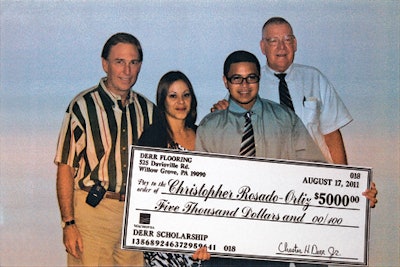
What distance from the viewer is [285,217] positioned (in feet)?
10.8

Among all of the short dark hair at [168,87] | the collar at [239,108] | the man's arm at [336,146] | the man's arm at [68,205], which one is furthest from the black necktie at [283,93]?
the man's arm at [68,205]

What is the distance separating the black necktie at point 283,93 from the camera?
3399mm

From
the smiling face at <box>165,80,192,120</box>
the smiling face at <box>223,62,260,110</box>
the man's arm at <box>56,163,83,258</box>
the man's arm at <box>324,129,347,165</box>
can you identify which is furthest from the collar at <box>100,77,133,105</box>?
the man's arm at <box>324,129,347,165</box>

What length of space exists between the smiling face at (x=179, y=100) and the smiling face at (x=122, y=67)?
192 mm

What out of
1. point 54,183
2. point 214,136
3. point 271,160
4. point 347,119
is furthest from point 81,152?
point 347,119

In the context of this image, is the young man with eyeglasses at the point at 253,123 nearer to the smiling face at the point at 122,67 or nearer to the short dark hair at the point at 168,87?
the short dark hair at the point at 168,87

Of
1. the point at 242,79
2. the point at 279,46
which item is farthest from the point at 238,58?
the point at 279,46

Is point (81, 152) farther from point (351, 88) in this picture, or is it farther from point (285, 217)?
point (351, 88)

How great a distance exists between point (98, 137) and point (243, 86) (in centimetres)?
76

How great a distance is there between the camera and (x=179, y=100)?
3.35m

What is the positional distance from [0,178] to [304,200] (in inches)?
58.4

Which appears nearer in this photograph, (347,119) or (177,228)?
(177,228)

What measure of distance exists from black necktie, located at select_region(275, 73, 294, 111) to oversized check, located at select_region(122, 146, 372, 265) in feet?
1.01

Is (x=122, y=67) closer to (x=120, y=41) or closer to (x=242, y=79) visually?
(x=120, y=41)
